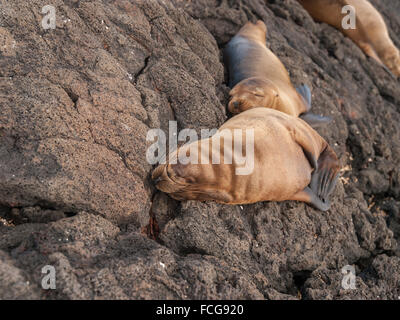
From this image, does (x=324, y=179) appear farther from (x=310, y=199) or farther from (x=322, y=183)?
(x=310, y=199)

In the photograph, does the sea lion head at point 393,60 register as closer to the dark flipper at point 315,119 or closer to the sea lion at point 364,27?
the sea lion at point 364,27

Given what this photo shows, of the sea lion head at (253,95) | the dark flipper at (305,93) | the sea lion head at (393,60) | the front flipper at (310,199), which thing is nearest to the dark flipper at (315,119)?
the dark flipper at (305,93)

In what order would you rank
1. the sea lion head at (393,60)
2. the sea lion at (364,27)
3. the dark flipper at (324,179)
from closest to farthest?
the dark flipper at (324,179) → the sea lion at (364,27) → the sea lion head at (393,60)

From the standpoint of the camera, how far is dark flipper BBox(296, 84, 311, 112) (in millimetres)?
4609

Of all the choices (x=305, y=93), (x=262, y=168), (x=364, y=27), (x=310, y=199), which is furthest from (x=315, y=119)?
(x=364, y=27)

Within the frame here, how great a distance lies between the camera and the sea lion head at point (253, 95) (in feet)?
12.5

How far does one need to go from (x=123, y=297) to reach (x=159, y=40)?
2.51 metres

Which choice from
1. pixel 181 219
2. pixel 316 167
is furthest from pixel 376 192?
pixel 181 219

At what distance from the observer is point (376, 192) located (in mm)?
4637

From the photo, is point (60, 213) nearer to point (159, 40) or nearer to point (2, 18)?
point (2, 18)

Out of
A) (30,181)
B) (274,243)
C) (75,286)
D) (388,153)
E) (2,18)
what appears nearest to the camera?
(75,286)

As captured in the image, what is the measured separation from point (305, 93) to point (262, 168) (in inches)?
79.1

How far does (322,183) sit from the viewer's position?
367 centimetres

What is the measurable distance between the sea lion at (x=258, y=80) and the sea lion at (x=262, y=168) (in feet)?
1.05
